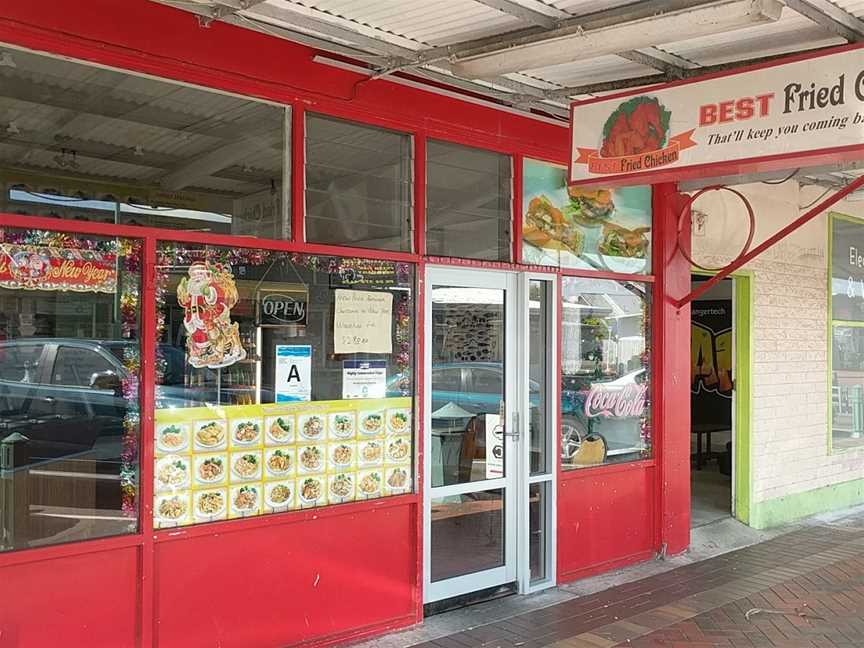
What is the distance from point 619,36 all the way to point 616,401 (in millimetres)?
3169

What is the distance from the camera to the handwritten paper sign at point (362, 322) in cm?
489

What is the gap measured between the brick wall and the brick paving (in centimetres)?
138

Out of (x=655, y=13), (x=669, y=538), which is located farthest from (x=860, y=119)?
(x=669, y=538)

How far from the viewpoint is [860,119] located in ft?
12.8

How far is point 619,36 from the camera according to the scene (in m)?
4.12

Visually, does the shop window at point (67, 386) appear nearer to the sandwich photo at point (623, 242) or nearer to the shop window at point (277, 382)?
the shop window at point (277, 382)

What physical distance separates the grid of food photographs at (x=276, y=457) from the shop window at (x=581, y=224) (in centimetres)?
162

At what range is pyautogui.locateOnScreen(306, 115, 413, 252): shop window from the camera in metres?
4.81

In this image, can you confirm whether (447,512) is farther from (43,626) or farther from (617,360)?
(43,626)

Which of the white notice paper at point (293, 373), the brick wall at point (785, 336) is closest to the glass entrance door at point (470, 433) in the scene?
the white notice paper at point (293, 373)

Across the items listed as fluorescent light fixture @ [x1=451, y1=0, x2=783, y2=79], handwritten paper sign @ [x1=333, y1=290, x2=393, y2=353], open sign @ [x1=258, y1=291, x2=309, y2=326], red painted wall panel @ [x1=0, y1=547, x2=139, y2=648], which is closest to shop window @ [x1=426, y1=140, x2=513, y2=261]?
handwritten paper sign @ [x1=333, y1=290, x2=393, y2=353]

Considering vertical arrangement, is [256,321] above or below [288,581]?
above

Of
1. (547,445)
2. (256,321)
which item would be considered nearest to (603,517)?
(547,445)

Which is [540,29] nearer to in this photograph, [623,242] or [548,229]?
[548,229]
